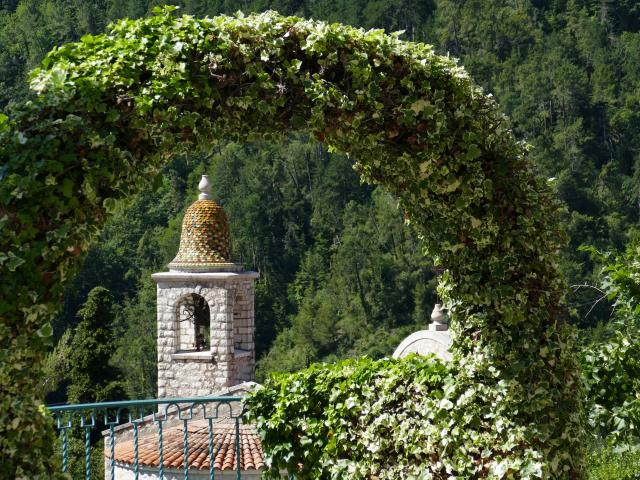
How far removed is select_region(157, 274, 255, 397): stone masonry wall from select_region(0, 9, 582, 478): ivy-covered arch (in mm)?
10644

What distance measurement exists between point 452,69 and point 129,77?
3.82 ft

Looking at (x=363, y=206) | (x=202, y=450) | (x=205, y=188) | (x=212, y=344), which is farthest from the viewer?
(x=363, y=206)

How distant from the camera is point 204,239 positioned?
570 inches

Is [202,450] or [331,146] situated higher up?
[331,146]

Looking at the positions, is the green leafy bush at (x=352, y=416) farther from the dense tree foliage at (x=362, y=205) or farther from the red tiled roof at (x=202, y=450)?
the dense tree foliage at (x=362, y=205)

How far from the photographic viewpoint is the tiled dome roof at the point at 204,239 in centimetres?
1426

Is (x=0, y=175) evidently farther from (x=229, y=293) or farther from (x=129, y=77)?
(x=229, y=293)

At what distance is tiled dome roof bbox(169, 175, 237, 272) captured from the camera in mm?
14258

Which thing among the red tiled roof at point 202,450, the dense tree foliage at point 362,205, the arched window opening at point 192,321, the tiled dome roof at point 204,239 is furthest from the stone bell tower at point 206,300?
the dense tree foliage at point 362,205

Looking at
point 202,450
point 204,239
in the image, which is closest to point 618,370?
point 202,450

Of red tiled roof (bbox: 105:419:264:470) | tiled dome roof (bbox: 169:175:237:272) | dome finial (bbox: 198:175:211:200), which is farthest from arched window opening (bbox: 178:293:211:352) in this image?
red tiled roof (bbox: 105:419:264:470)

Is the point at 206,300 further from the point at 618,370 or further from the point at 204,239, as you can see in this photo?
the point at 618,370

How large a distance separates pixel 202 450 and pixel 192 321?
646 centimetres

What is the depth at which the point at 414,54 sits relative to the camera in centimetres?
362
